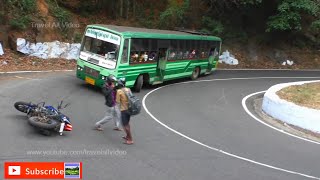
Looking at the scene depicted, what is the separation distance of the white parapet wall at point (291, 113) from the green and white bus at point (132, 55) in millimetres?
5628

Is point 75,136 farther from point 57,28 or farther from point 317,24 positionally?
point 317,24

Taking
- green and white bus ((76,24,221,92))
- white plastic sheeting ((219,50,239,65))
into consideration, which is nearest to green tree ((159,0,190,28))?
white plastic sheeting ((219,50,239,65))

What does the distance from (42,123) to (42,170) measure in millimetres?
2437

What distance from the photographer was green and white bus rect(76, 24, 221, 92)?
1911 centimetres

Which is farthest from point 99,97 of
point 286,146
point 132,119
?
point 286,146

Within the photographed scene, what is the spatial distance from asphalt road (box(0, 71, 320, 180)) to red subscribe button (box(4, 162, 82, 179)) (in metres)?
0.20

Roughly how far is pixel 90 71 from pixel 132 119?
5.05 metres

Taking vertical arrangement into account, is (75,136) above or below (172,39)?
below

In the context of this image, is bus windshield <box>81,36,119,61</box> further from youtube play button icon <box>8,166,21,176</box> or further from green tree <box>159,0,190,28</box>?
green tree <box>159,0,190,28</box>

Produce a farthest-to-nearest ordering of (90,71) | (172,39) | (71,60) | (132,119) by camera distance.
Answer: (71,60)
(172,39)
(90,71)
(132,119)

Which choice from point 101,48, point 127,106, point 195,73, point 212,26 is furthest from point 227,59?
point 127,106

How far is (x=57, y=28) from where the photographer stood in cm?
2841

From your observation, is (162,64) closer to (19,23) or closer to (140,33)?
(140,33)

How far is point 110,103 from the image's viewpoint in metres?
12.9
